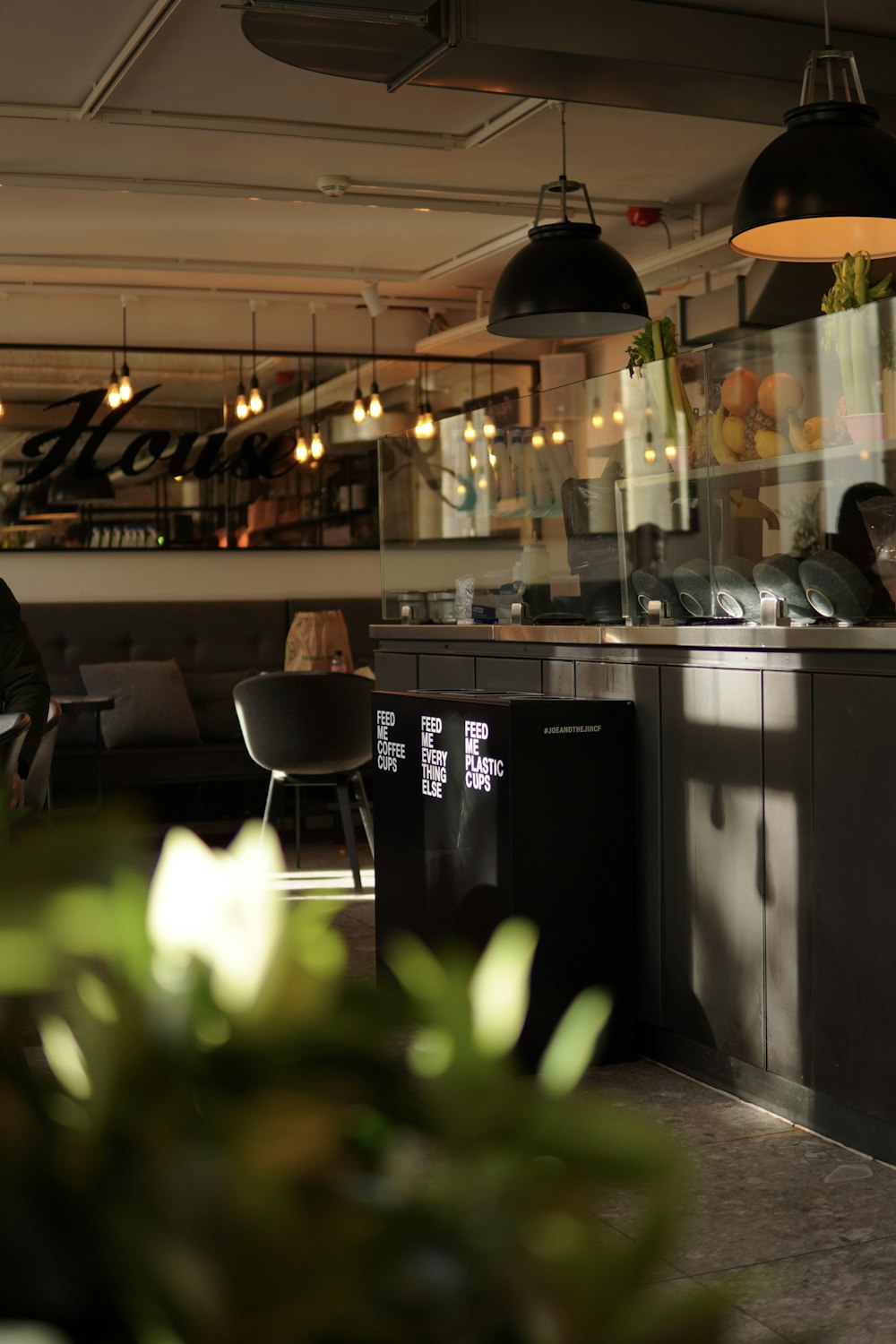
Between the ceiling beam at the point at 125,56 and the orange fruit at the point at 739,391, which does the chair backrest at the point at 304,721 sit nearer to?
the ceiling beam at the point at 125,56

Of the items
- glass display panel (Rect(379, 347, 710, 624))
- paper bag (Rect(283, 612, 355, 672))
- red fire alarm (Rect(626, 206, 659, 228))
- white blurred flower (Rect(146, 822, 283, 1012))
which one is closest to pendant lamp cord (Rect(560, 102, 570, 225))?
red fire alarm (Rect(626, 206, 659, 228))

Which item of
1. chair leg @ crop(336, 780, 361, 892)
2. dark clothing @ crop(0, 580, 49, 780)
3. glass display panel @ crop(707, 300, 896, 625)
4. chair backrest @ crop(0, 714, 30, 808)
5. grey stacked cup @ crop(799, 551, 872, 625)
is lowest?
chair leg @ crop(336, 780, 361, 892)

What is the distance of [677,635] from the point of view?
3688mm

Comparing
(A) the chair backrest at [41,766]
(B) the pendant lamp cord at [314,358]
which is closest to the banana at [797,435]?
(A) the chair backrest at [41,766]

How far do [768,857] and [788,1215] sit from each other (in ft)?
2.64

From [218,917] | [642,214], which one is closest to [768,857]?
[218,917]

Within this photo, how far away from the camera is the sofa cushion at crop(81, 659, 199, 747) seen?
8195 millimetres

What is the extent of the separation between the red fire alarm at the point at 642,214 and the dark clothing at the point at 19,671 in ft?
14.3

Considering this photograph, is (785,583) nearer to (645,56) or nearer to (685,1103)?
(685,1103)

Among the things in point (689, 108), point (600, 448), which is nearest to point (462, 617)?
point (600, 448)

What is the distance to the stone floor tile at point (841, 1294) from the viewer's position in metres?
2.36

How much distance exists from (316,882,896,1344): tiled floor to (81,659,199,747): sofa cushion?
16.6 ft

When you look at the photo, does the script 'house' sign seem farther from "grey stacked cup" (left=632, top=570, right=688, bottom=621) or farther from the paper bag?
"grey stacked cup" (left=632, top=570, right=688, bottom=621)

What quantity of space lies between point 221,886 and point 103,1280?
84 mm
